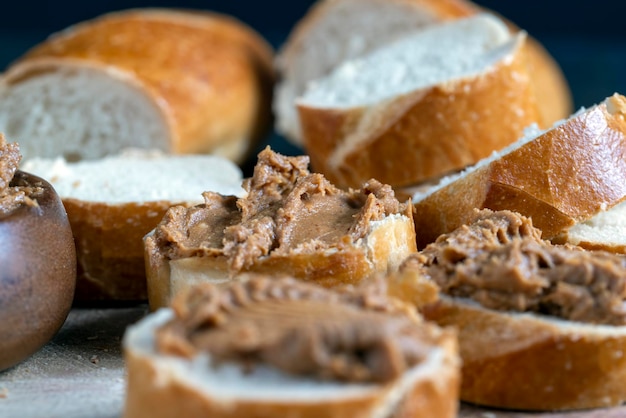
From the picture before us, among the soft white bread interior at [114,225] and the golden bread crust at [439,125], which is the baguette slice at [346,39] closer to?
the golden bread crust at [439,125]

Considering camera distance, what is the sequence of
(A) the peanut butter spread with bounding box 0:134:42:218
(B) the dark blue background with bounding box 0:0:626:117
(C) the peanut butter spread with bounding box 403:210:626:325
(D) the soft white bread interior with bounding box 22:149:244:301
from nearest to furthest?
(C) the peanut butter spread with bounding box 403:210:626:325
(A) the peanut butter spread with bounding box 0:134:42:218
(D) the soft white bread interior with bounding box 22:149:244:301
(B) the dark blue background with bounding box 0:0:626:117

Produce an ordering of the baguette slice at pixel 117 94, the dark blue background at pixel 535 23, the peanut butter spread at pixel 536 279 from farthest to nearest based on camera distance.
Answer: the dark blue background at pixel 535 23
the baguette slice at pixel 117 94
the peanut butter spread at pixel 536 279

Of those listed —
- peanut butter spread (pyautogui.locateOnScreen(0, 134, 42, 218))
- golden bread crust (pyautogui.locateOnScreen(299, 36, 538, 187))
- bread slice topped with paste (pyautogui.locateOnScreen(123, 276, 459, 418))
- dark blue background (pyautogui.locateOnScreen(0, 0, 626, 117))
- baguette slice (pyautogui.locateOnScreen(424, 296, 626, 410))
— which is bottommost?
dark blue background (pyautogui.locateOnScreen(0, 0, 626, 117))

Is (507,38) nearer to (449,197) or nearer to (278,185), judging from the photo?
(449,197)

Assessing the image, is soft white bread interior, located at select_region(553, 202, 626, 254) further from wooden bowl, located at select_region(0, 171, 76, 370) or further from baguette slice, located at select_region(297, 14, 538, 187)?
wooden bowl, located at select_region(0, 171, 76, 370)

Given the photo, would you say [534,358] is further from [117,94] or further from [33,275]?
[117,94]

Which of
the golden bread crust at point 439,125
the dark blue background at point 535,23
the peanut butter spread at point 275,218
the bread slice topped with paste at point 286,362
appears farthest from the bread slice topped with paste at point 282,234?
the dark blue background at point 535,23

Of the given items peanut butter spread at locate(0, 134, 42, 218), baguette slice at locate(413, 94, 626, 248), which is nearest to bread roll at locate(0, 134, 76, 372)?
peanut butter spread at locate(0, 134, 42, 218)

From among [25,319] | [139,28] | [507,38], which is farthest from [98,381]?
[139,28]
